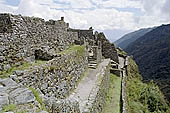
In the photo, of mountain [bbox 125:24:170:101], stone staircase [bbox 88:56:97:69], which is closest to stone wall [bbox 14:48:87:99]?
stone staircase [bbox 88:56:97:69]

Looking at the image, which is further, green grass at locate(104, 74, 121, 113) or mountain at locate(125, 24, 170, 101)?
mountain at locate(125, 24, 170, 101)

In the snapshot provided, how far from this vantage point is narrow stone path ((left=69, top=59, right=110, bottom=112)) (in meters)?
9.82

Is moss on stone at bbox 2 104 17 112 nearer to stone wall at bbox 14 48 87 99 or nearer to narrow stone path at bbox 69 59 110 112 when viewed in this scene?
stone wall at bbox 14 48 87 99

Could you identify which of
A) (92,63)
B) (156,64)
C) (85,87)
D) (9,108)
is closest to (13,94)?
(9,108)

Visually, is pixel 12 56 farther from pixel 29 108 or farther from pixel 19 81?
pixel 29 108

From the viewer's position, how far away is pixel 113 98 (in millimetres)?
14562

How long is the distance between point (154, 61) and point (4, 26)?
316 feet

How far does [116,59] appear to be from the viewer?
86.6 ft

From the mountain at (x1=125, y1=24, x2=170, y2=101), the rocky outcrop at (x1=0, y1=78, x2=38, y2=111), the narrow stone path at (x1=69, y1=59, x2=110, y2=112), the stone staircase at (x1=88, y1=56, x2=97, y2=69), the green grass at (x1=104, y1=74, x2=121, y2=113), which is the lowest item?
the mountain at (x1=125, y1=24, x2=170, y2=101)

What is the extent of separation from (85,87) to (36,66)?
477cm

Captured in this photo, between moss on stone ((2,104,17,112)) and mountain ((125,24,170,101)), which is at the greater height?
moss on stone ((2,104,17,112))

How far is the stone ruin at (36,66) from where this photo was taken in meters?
5.64

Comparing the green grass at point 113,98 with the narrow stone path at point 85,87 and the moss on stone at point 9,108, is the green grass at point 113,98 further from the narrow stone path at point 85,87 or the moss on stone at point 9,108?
the moss on stone at point 9,108

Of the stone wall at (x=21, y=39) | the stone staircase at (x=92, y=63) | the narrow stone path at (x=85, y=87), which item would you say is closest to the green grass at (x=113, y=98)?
the narrow stone path at (x=85, y=87)
